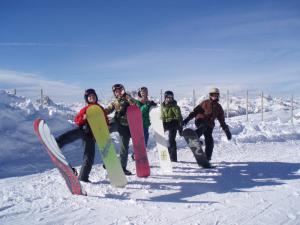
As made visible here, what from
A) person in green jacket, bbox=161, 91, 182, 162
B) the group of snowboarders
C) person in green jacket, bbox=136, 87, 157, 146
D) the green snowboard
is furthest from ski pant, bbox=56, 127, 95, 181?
person in green jacket, bbox=161, 91, 182, 162

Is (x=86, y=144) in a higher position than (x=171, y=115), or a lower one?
lower

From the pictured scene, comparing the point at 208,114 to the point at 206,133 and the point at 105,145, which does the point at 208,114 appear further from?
the point at 105,145

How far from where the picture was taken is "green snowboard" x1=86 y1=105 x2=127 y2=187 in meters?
6.18

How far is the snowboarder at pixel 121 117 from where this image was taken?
23.3 ft

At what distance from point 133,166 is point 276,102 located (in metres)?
32.4

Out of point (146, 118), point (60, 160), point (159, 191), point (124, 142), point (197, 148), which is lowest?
point (159, 191)

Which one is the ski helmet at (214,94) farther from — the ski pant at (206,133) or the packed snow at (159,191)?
the packed snow at (159,191)

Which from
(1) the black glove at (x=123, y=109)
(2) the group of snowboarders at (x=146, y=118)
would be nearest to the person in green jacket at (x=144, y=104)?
(2) the group of snowboarders at (x=146, y=118)

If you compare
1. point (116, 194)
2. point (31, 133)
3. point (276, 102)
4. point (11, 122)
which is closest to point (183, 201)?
point (116, 194)

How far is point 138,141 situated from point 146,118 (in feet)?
3.80

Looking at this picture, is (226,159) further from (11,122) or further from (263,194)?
(11,122)

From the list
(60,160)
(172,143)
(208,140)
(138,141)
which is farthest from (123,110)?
(208,140)

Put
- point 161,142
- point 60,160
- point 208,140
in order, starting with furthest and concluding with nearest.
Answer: point 208,140 < point 161,142 < point 60,160

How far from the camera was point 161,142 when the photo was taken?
25.7 feet
